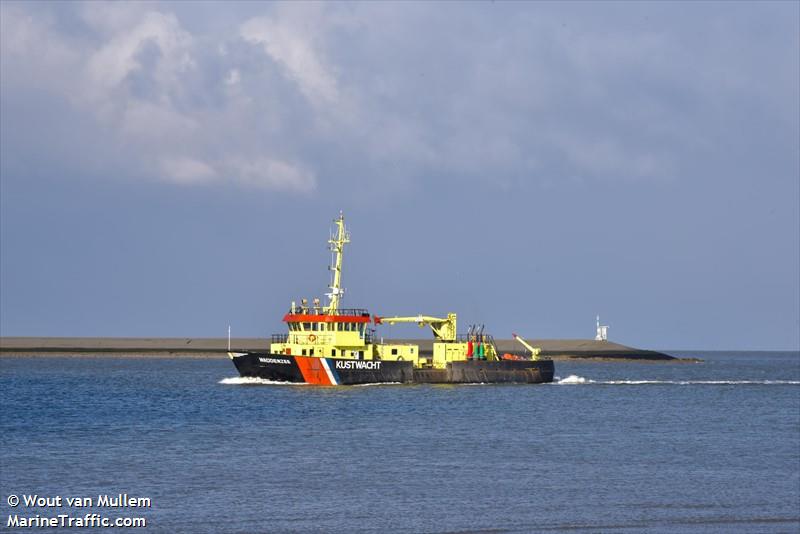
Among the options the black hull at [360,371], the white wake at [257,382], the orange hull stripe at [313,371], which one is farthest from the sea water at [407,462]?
the white wake at [257,382]

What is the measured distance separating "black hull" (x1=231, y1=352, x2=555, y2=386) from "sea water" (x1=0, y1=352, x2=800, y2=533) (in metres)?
4.65

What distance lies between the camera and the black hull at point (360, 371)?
6962cm

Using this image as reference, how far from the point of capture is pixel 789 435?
46.0 meters

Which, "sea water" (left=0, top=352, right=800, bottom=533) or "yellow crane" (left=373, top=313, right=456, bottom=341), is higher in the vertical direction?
"yellow crane" (left=373, top=313, right=456, bottom=341)

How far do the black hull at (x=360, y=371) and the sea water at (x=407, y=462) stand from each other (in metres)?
4.65

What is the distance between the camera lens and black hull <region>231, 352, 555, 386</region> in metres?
69.6

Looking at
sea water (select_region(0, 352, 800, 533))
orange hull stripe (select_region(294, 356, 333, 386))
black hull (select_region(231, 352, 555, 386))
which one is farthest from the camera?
black hull (select_region(231, 352, 555, 386))

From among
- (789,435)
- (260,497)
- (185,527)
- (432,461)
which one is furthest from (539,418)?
(185,527)

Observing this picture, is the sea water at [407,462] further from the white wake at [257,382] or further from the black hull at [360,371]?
the white wake at [257,382]

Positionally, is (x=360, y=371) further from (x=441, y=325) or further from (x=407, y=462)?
(x=407, y=462)

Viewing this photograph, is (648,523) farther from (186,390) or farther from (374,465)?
(186,390)

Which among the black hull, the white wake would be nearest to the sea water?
the black hull

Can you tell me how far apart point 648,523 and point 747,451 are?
51.6ft

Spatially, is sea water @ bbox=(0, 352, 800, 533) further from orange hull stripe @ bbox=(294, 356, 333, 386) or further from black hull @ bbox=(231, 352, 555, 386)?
black hull @ bbox=(231, 352, 555, 386)
